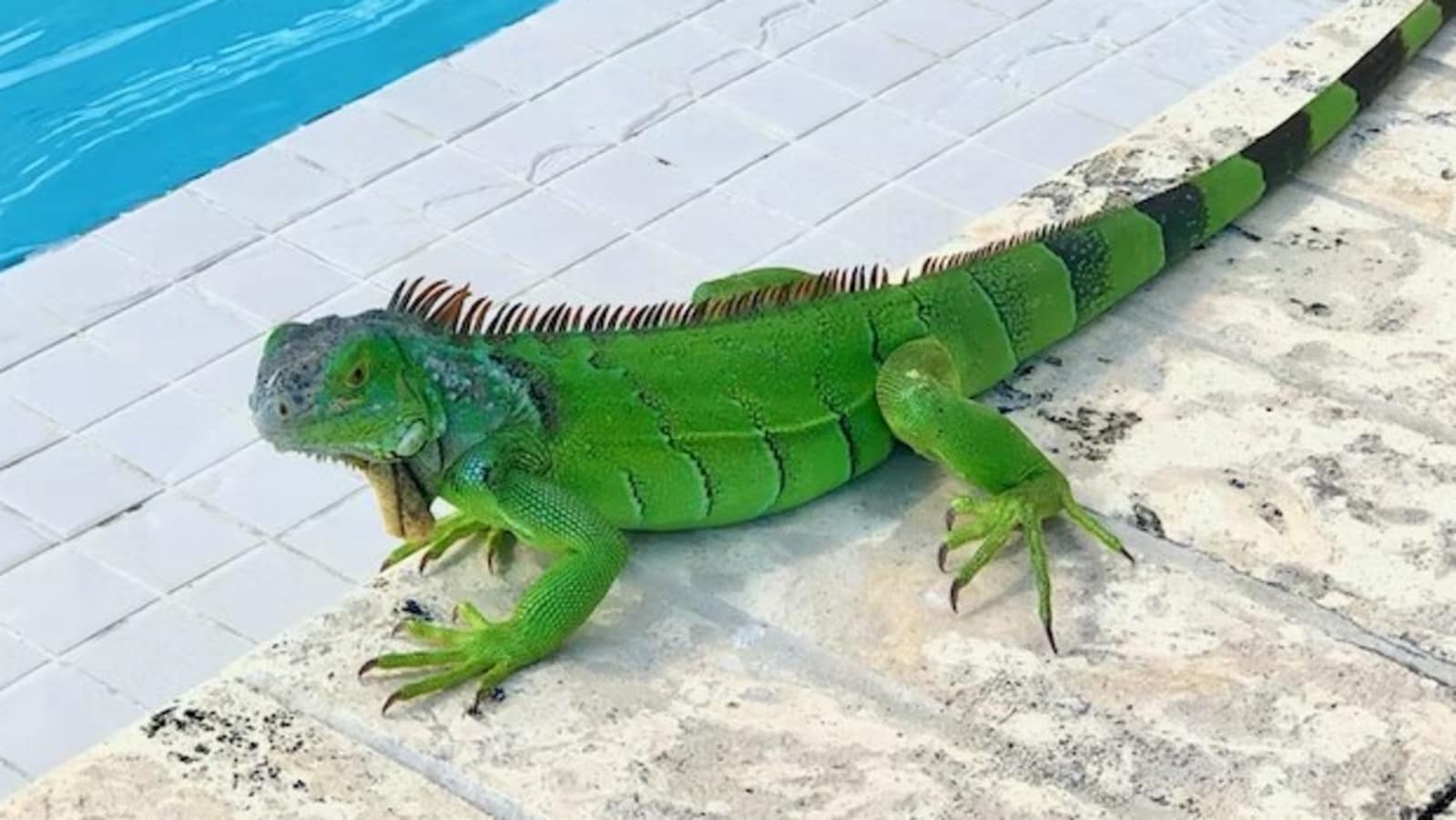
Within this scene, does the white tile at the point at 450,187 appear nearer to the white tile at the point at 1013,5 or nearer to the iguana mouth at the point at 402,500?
the white tile at the point at 1013,5

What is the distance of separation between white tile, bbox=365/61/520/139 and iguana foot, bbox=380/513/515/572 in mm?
2732

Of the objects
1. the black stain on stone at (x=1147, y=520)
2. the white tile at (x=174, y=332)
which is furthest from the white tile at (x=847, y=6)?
the black stain on stone at (x=1147, y=520)

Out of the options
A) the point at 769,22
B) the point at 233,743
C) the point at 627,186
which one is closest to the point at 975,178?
the point at 627,186

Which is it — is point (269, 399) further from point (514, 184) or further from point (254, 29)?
point (254, 29)

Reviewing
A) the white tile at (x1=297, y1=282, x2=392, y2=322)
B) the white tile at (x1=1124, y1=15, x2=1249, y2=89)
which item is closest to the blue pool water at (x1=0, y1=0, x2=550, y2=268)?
the white tile at (x1=297, y1=282, x2=392, y2=322)

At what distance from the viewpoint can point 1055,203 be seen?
3559 millimetres

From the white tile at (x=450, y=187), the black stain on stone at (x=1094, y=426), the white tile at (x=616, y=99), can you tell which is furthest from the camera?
the white tile at (x=616, y=99)

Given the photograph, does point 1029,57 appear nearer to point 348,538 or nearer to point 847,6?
point 847,6

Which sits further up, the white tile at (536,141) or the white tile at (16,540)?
the white tile at (16,540)

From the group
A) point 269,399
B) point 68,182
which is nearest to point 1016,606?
point 269,399

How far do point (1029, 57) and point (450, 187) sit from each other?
1391mm

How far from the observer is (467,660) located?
263 cm

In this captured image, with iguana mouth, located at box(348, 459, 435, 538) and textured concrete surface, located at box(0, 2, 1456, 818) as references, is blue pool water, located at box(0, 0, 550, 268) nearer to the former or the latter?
iguana mouth, located at box(348, 459, 435, 538)

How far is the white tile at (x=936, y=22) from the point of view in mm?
5887
